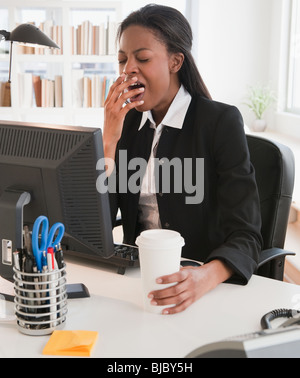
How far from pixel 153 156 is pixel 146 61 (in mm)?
320

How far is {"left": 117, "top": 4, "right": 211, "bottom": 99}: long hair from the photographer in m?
1.55

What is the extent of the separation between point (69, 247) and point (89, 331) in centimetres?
27

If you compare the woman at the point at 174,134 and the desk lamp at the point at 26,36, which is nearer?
the woman at the point at 174,134

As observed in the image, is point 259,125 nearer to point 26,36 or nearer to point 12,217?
point 26,36

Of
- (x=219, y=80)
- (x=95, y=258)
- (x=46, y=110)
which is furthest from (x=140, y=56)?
(x=219, y=80)

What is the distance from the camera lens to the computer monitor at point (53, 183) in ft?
3.22

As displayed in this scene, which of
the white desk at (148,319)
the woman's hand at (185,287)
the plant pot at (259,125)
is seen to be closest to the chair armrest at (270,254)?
the white desk at (148,319)

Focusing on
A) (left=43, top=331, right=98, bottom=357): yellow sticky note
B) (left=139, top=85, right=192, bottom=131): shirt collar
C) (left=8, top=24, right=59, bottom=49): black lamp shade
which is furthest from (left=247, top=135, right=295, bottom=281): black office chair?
(left=8, top=24, right=59, bottom=49): black lamp shade

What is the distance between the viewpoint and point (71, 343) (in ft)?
2.84

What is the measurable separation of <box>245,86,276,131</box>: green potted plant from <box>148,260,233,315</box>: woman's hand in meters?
4.30

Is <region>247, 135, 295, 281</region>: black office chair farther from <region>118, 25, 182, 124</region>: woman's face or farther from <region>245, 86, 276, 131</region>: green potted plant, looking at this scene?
<region>245, 86, 276, 131</region>: green potted plant

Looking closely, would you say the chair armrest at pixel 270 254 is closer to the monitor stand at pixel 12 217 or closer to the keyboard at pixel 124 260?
the keyboard at pixel 124 260

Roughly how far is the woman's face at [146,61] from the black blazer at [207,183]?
0.41 feet
